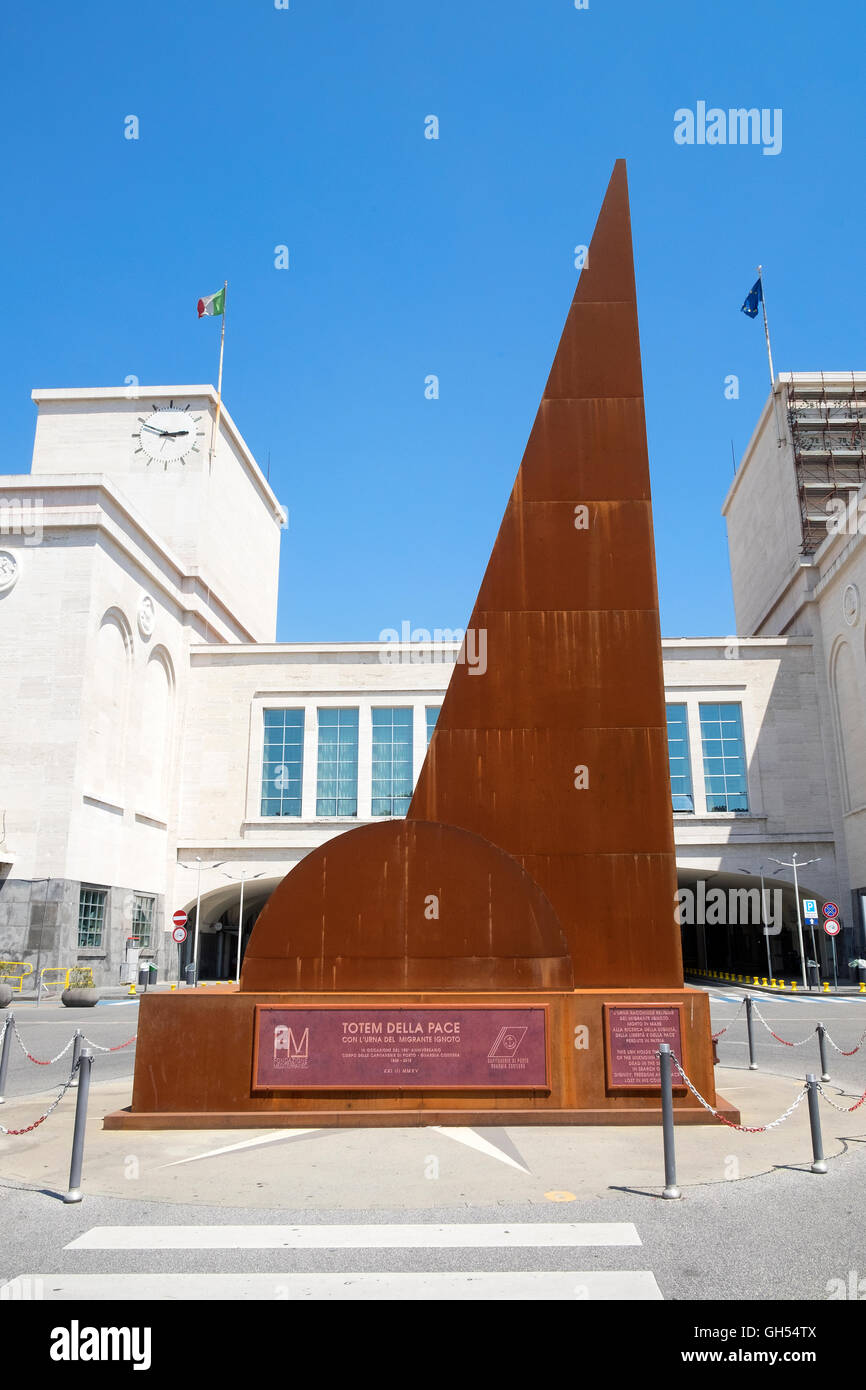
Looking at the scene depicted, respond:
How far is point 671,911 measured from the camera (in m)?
10.5

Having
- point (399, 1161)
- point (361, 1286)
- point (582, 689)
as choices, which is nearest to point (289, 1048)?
point (399, 1161)

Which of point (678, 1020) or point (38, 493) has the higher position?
point (38, 493)

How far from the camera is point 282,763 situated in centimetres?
4600

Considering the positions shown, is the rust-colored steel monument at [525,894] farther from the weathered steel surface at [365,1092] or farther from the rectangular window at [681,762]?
the rectangular window at [681,762]

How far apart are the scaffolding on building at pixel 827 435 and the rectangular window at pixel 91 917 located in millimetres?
43639

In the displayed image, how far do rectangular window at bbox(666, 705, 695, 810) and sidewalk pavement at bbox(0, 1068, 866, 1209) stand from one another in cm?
3603

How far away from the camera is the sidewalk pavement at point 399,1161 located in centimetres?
724

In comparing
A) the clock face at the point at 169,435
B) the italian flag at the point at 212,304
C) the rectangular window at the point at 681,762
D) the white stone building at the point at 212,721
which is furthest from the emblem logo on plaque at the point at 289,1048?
the italian flag at the point at 212,304

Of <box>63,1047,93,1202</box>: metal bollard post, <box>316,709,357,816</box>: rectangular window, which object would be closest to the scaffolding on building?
<box>316,709,357,816</box>: rectangular window

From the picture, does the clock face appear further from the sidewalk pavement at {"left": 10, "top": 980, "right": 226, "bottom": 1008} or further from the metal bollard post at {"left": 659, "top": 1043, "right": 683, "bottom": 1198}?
the metal bollard post at {"left": 659, "top": 1043, "right": 683, "bottom": 1198}

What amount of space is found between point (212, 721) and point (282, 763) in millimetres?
4039

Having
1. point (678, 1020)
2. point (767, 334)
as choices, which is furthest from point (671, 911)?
point (767, 334)
